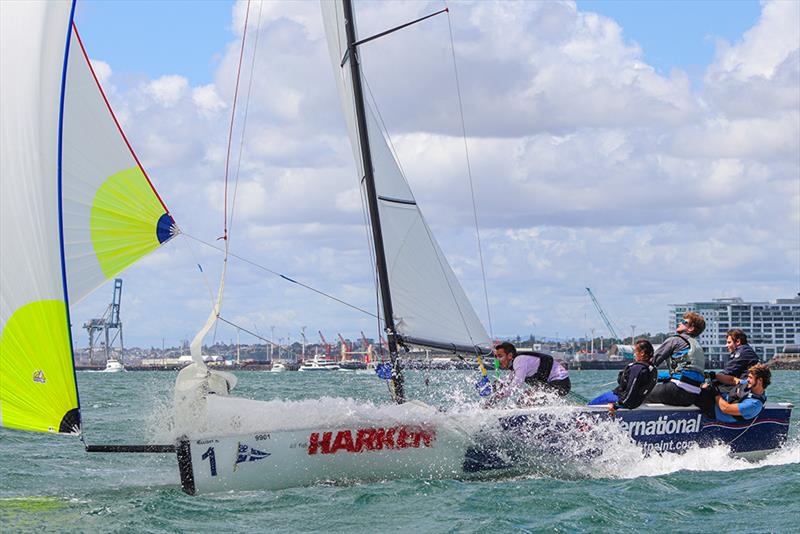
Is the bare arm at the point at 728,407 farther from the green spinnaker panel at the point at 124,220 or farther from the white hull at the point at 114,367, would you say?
the white hull at the point at 114,367

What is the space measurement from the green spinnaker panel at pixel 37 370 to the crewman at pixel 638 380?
5.21 meters

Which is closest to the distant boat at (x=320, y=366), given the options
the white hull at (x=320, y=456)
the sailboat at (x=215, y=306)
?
the sailboat at (x=215, y=306)

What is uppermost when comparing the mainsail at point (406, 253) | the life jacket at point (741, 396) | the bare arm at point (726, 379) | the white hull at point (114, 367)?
the mainsail at point (406, 253)

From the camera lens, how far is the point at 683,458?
1105 cm

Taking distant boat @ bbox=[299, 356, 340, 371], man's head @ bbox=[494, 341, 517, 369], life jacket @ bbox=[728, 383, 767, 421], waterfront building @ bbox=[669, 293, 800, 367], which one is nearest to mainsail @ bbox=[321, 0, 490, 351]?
man's head @ bbox=[494, 341, 517, 369]

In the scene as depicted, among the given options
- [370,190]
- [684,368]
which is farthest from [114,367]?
[684,368]

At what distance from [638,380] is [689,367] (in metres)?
0.81

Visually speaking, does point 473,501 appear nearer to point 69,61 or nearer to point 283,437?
point 283,437

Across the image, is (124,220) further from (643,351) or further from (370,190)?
(643,351)

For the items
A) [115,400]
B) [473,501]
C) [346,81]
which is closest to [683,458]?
[473,501]

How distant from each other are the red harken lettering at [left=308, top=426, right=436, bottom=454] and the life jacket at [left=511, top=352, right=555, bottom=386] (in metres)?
1.34

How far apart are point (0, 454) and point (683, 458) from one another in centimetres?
766

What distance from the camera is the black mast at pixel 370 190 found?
11.1 meters

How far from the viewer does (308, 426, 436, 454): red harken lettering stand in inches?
380
